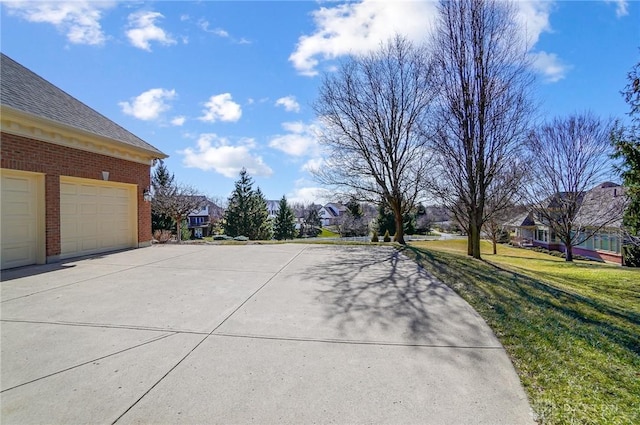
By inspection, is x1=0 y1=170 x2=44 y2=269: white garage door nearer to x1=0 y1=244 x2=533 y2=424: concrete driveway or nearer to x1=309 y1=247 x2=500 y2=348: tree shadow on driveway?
x1=0 y1=244 x2=533 y2=424: concrete driveway

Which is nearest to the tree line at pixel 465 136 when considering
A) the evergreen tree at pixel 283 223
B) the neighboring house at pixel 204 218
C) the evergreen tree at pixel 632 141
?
the evergreen tree at pixel 632 141

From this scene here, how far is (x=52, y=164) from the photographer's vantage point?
7.87 meters

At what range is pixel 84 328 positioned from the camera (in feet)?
12.3

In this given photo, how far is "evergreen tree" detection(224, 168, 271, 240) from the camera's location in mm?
32781

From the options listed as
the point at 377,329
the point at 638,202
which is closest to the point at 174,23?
the point at 377,329

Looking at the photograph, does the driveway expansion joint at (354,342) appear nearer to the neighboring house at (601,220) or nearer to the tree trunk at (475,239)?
the tree trunk at (475,239)

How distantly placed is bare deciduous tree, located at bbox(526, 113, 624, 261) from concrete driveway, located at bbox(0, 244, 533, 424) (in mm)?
17005

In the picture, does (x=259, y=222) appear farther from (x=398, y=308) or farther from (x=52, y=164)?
(x=398, y=308)

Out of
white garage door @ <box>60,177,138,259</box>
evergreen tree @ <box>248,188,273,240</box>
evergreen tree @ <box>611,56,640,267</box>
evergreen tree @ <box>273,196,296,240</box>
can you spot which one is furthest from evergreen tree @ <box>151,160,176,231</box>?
evergreen tree @ <box>611,56,640,267</box>

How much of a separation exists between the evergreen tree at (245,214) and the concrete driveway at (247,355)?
27.0 meters

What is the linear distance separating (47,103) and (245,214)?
2467 centimetres

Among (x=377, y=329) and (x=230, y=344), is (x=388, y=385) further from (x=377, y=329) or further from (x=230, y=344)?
(x=230, y=344)

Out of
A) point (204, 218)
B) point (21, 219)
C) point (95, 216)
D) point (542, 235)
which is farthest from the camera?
point (204, 218)

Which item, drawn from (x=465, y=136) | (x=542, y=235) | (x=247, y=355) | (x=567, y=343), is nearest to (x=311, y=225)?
(x=542, y=235)
